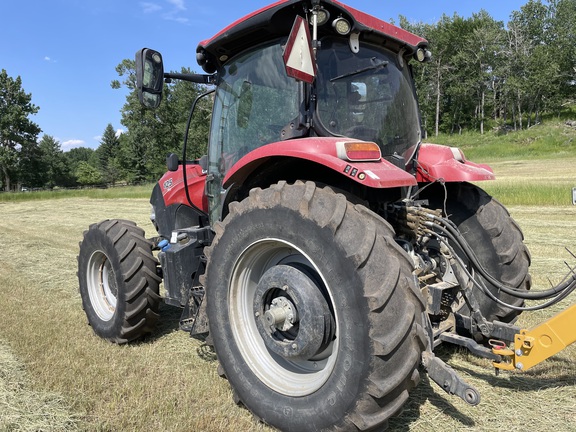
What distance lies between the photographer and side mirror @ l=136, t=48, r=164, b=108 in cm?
322

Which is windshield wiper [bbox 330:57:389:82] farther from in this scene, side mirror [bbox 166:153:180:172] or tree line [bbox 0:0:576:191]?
tree line [bbox 0:0:576:191]

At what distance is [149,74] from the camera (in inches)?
129

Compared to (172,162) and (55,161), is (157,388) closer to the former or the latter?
(172,162)

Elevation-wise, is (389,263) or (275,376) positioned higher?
(389,263)

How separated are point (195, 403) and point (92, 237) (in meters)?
1.95

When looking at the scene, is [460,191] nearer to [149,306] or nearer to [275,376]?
[275,376]

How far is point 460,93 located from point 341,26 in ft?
186

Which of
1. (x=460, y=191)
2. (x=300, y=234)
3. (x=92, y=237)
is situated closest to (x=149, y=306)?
(x=92, y=237)

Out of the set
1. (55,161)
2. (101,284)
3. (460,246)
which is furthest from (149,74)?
(55,161)

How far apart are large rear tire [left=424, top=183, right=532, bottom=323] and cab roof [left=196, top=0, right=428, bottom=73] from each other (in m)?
1.24

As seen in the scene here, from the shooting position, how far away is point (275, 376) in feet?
8.21

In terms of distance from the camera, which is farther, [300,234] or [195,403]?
[195,403]

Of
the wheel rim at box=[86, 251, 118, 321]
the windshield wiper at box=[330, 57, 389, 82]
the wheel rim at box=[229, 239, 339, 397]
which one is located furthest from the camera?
the wheel rim at box=[86, 251, 118, 321]

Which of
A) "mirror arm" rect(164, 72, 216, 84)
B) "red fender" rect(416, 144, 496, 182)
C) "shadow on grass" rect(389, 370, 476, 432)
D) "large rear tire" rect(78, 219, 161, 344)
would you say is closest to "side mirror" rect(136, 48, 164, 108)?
"mirror arm" rect(164, 72, 216, 84)
